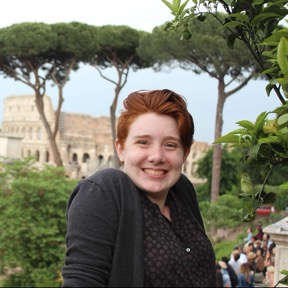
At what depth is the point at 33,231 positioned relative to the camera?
33.7 feet

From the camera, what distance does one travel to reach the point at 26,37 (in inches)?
871

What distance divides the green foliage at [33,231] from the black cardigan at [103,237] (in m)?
9.17

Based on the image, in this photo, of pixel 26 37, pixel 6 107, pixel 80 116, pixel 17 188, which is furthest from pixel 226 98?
pixel 6 107

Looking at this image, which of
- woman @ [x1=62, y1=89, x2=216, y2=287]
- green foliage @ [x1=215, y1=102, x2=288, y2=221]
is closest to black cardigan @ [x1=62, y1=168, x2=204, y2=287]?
woman @ [x1=62, y1=89, x2=216, y2=287]

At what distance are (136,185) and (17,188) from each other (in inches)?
380

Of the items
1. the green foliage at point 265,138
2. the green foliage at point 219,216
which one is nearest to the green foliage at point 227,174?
the green foliage at point 219,216

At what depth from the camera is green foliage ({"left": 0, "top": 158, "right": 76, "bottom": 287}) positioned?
404 inches

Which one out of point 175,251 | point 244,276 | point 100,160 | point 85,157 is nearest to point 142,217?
point 175,251

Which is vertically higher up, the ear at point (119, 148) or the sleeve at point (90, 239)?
the ear at point (119, 148)

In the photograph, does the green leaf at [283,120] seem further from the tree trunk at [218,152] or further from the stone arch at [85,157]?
the stone arch at [85,157]

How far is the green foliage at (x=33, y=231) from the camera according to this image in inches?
404

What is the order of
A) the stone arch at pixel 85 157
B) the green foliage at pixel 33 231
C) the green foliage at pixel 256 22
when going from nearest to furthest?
1. the green foliage at pixel 256 22
2. the green foliage at pixel 33 231
3. the stone arch at pixel 85 157

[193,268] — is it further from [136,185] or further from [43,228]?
[43,228]

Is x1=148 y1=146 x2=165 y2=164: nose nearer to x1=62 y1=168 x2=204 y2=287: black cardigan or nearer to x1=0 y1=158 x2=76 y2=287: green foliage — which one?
x1=62 y1=168 x2=204 y2=287: black cardigan
